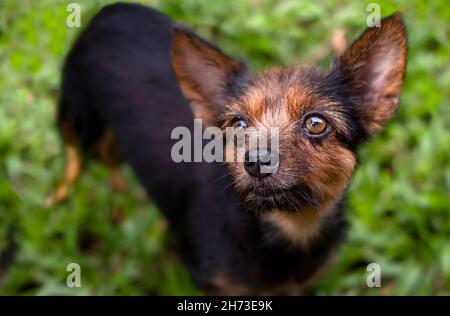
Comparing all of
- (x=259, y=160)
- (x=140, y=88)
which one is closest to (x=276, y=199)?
(x=259, y=160)

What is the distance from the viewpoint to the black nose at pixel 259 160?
342cm

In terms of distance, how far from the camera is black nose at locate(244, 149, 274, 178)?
342 centimetres

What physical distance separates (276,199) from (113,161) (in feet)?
9.12

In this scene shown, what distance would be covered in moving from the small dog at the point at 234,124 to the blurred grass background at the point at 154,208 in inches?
22.2

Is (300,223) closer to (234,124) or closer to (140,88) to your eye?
(234,124)

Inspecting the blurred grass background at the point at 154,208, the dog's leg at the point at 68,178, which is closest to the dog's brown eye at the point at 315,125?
the blurred grass background at the point at 154,208

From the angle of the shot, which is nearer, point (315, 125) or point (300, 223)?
point (315, 125)

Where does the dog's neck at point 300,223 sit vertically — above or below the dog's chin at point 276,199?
below

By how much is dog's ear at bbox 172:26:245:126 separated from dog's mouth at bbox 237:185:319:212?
0.72 metres

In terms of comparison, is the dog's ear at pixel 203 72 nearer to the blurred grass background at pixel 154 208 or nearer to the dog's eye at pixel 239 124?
the dog's eye at pixel 239 124

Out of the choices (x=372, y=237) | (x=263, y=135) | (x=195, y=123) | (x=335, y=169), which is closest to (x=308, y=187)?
(x=335, y=169)

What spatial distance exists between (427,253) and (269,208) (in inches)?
85.9

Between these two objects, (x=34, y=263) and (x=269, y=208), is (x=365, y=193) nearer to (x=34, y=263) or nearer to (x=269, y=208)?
(x=269, y=208)

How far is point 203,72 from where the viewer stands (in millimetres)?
4078
